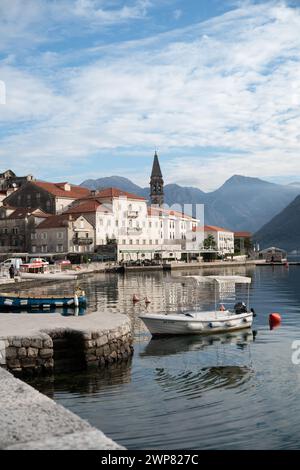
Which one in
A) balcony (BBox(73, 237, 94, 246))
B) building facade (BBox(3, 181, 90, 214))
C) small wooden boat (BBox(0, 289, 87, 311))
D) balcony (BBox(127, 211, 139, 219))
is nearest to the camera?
small wooden boat (BBox(0, 289, 87, 311))

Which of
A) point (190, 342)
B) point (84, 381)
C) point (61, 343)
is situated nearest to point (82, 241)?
point (190, 342)

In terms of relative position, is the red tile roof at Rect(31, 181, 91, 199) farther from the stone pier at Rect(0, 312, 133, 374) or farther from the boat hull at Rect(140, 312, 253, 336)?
the stone pier at Rect(0, 312, 133, 374)

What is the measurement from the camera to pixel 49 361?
67.5ft

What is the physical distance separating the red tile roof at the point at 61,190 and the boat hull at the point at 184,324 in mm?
105143

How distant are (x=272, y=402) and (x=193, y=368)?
18.2 ft

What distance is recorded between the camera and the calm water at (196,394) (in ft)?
46.5

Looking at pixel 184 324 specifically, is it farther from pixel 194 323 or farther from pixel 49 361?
pixel 49 361

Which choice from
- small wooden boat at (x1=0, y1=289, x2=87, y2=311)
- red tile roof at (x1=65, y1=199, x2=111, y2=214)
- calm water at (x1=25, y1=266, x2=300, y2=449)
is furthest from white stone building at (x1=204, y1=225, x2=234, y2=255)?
calm water at (x1=25, y1=266, x2=300, y2=449)

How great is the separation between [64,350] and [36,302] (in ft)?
74.5

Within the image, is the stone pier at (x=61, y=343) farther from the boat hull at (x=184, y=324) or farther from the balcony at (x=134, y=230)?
the balcony at (x=134, y=230)

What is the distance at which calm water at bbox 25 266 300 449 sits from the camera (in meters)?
14.2

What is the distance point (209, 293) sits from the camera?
59.8 meters

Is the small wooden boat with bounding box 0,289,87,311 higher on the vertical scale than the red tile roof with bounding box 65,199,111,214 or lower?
lower

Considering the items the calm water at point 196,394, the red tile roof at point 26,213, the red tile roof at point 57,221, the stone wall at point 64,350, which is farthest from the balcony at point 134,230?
the stone wall at point 64,350
